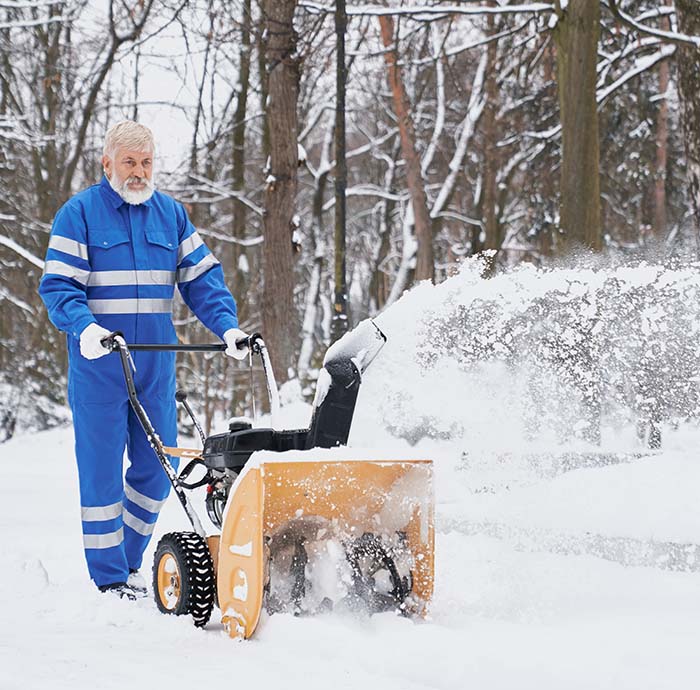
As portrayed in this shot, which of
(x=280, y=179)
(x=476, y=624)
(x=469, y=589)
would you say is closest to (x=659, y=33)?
(x=280, y=179)

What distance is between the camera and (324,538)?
138 inches

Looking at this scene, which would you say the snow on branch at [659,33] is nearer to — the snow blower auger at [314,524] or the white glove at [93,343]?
the snow blower auger at [314,524]

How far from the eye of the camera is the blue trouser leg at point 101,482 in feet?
13.4

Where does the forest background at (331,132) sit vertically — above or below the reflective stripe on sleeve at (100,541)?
above

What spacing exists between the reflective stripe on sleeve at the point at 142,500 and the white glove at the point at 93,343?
2.74 ft

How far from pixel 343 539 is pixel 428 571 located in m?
0.33

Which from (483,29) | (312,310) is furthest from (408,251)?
(483,29)

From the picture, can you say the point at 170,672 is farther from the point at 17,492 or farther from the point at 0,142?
the point at 0,142

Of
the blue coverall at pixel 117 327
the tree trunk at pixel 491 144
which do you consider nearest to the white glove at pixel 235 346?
the blue coverall at pixel 117 327

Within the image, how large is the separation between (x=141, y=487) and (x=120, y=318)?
766 mm

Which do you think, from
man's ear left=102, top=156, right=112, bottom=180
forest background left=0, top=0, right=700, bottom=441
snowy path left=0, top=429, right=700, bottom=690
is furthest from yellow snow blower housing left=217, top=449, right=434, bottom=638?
forest background left=0, top=0, right=700, bottom=441

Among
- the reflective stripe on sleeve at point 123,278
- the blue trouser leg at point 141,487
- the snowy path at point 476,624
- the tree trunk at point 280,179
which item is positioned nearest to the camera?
the snowy path at point 476,624

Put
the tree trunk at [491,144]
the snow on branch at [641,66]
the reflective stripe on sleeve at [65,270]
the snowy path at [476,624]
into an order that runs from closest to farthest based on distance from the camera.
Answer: the snowy path at [476,624] < the reflective stripe on sleeve at [65,270] < the snow on branch at [641,66] < the tree trunk at [491,144]

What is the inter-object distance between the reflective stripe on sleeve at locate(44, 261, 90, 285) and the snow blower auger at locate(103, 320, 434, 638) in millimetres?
514
